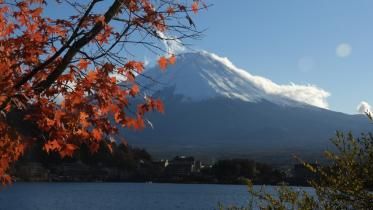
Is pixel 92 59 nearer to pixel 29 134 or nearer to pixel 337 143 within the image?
pixel 29 134

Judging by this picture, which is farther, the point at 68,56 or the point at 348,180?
the point at 348,180

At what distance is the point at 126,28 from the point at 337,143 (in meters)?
5.43

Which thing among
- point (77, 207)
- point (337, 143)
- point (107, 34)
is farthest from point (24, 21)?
point (77, 207)

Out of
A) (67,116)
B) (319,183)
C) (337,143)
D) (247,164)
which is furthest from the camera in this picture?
(247,164)

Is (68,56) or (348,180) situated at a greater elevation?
(68,56)

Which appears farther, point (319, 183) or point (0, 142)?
point (319, 183)

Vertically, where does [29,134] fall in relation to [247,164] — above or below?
below

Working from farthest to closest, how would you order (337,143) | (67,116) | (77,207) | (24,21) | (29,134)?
(77,207) < (337,143) < (24,21) < (29,134) < (67,116)

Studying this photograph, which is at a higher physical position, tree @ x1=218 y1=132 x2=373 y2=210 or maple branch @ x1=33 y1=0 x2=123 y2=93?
maple branch @ x1=33 y1=0 x2=123 y2=93

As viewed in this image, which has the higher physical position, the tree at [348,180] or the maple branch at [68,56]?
the maple branch at [68,56]

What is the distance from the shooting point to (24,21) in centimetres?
1010

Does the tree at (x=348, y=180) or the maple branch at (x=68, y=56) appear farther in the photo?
the tree at (x=348, y=180)

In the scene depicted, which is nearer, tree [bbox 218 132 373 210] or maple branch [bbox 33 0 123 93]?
maple branch [bbox 33 0 123 93]

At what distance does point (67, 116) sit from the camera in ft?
27.8
